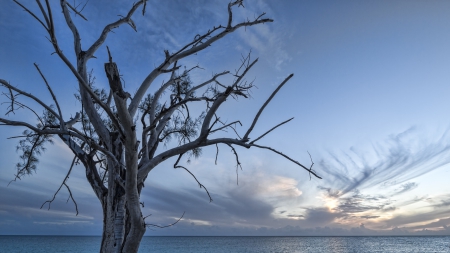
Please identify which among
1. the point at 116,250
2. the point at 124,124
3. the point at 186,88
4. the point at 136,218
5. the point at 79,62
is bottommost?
the point at 116,250

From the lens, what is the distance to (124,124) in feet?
9.50

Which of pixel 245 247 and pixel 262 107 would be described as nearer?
pixel 262 107

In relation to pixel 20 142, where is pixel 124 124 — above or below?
below

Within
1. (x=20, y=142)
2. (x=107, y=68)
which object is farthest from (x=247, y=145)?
(x=20, y=142)

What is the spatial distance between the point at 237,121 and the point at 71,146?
2.42 m

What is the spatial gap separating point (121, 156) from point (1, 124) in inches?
56.2

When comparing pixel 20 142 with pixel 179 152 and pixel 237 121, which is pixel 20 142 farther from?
pixel 237 121

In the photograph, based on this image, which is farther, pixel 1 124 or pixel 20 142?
pixel 20 142

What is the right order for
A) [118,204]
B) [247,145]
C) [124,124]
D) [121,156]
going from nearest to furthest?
1. [124,124]
2. [247,145]
3. [118,204]
4. [121,156]

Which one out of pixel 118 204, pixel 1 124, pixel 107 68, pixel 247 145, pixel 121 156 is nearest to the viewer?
pixel 107 68

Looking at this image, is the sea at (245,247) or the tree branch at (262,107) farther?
the sea at (245,247)

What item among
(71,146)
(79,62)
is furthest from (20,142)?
(79,62)

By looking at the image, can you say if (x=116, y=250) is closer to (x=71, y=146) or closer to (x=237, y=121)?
(x=71, y=146)

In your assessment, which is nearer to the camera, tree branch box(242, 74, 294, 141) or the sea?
tree branch box(242, 74, 294, 141)
